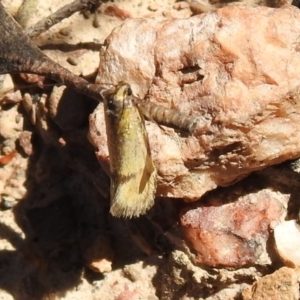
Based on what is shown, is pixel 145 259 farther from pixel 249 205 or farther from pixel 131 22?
pixel 131 22

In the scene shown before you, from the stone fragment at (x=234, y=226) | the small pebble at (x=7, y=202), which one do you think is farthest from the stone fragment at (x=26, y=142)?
the stone fragment at (x=234, y=226)

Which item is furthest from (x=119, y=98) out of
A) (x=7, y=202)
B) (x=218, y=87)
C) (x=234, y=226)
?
(x=7, y=202)

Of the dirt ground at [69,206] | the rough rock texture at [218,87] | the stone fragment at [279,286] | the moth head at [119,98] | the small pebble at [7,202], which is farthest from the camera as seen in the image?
the small pebble at [7,202]

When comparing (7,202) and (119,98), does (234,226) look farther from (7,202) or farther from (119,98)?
(7,202)

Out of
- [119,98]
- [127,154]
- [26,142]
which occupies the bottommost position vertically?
[26,142]

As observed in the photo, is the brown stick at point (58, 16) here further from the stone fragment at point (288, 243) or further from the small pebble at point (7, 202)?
the stone fragment at point (288, 243)

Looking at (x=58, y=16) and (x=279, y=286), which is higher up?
(x=58, y=16)

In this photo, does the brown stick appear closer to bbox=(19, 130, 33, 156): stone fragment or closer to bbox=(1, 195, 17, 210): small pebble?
bbox=(19, 130, 33, 156): stone fragment
